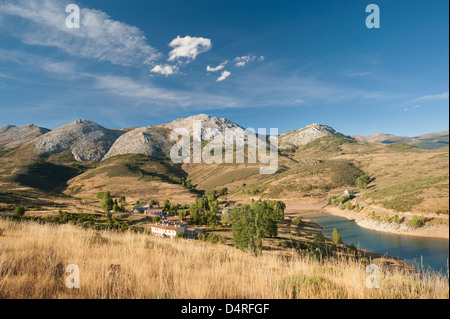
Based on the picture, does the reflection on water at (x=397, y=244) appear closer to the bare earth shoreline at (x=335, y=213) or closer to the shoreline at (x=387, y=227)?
the shoreline at (x=387, y=227)

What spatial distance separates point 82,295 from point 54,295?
48 centimetres

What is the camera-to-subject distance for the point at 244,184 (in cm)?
15912

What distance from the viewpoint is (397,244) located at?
40562 millimetres

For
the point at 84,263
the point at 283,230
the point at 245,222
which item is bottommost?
the point at 283,230

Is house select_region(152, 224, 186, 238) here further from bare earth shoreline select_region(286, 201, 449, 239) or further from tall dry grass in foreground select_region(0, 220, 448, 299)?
bare earth shoreline select_region(286, 201, 449, 239)

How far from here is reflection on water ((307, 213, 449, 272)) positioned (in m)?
28.7

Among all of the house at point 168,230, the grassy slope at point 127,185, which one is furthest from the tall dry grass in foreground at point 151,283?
the grassy slope at point 127,185
